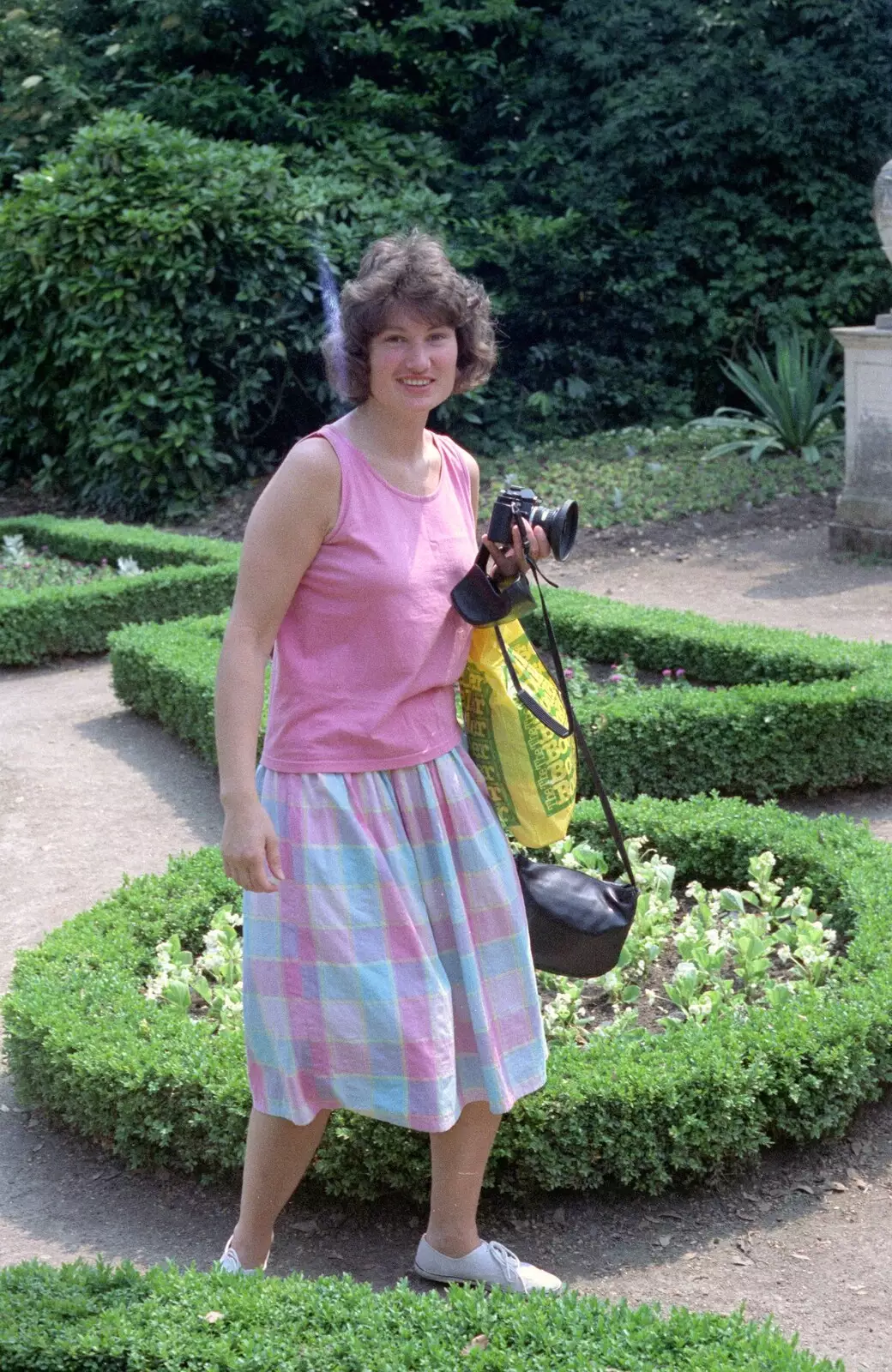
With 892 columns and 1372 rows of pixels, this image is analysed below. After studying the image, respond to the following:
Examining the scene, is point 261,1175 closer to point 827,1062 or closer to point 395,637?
point 395,637

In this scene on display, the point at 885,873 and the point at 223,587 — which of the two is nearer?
the point at 885,873

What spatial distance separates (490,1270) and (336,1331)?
450 mm

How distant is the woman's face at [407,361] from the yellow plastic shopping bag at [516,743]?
1.28 ft

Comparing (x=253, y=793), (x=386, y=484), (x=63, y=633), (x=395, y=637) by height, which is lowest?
(x=63, y=633)

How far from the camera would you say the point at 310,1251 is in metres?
2.86

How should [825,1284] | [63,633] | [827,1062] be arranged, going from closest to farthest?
[825,1284], [827,1062], [63,633]

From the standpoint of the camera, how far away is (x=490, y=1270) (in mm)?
2547

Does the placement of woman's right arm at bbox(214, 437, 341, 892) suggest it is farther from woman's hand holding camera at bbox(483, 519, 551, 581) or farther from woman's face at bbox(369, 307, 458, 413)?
woman's hand holding camera at bbox(483, 519, 551, 581)

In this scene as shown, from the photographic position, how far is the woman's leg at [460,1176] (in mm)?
2467

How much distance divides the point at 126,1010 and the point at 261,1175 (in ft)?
3.37

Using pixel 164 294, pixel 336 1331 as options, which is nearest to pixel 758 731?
pixel 336 1331

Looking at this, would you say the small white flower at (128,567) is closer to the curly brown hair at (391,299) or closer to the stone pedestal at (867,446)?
the stone pedestal at (867,446)

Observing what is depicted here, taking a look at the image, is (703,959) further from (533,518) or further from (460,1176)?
(533,518)

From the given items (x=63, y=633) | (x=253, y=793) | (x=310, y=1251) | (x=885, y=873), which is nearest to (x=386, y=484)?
(x=253, y=793)
